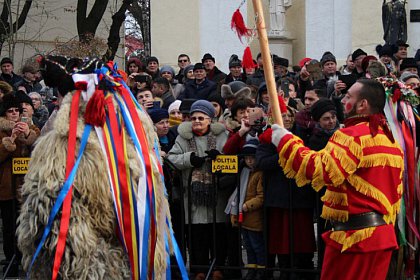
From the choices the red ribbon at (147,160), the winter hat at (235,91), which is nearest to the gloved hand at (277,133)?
the red ribbon at (147,160)

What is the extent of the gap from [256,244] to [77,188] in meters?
4.00

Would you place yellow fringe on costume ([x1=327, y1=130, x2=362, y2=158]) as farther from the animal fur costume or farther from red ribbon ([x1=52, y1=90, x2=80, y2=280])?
red ribbon ([x1=52, y1=90, x2=80, y2=280])

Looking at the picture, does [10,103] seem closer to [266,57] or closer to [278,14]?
[266,57]

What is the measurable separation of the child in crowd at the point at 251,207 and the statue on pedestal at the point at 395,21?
7.86 metres

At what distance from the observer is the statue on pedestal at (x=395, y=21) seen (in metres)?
16.0

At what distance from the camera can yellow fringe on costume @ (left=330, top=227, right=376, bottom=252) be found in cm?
627

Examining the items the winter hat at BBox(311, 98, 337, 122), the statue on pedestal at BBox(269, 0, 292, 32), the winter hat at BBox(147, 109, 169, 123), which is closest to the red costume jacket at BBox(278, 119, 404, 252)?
the winter hat at BBox(311, 98, 337, 122)

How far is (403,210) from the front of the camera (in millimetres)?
7871

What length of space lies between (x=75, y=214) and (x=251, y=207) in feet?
12.6

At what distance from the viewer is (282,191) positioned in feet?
28.3

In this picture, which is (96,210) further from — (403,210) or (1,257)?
(1,257)

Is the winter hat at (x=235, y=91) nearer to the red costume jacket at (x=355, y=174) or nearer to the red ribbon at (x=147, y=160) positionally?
the red costume jacket at (x=355, y=174)

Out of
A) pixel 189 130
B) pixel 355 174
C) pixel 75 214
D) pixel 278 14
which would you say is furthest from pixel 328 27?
pixel 75 214

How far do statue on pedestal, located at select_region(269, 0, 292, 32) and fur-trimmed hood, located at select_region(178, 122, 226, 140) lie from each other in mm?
10902
